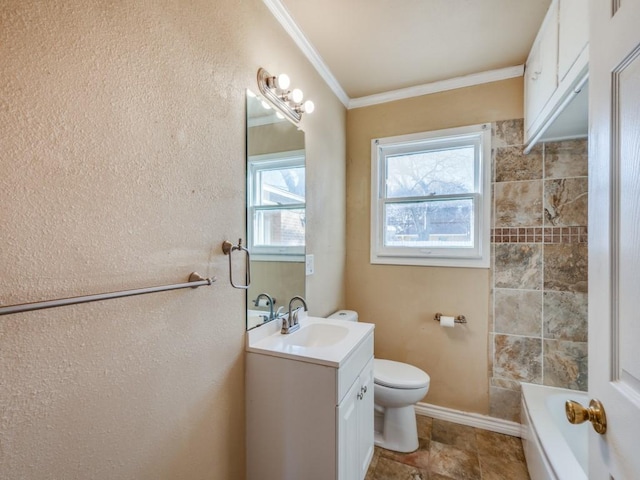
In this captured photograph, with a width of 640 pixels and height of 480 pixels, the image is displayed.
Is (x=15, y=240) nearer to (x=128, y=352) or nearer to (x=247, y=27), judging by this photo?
(x=128, y=352)

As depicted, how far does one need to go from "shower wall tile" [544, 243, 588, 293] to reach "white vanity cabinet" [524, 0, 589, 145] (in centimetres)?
72

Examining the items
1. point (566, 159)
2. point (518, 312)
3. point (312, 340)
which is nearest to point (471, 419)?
Answer: point (518, 312)

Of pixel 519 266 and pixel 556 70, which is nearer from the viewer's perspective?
pixel 556 70

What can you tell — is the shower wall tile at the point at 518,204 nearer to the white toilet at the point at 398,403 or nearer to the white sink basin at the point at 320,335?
the white toilet at the point at 398,403

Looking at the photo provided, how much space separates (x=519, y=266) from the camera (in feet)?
6.59

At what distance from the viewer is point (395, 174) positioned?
7.97 feet

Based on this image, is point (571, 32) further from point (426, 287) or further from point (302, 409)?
point (302, 409)

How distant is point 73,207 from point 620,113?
49.2 inches

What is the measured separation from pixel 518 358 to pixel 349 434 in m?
1.44

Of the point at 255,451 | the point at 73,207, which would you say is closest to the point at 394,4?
the point at 73,207

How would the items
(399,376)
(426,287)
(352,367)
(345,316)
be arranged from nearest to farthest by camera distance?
(352,367)
(399,376)
(345,316)
(426,287)

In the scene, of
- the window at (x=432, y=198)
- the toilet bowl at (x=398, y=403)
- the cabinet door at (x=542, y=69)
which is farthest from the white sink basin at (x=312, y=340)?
the cabinet door at (x=542, y=69)

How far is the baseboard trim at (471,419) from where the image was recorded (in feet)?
6.60

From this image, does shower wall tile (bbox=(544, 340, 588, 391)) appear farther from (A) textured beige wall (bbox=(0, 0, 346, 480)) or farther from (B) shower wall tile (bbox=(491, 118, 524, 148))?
(A) textured beige wall (bbox=(0, 0, 346, 480))
